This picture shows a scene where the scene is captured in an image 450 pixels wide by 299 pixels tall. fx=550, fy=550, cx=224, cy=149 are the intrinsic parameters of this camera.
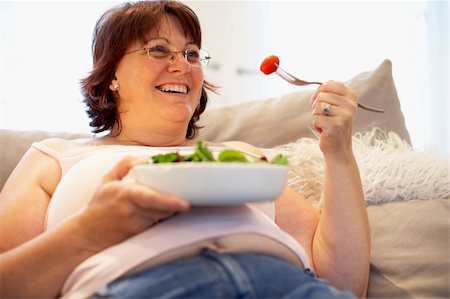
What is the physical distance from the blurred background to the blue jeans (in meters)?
2.21

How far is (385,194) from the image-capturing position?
4.35ft

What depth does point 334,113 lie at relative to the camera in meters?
1.09

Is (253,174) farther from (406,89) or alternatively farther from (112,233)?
(406,89)

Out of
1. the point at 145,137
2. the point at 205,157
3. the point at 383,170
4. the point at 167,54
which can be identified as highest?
the point at 167,54

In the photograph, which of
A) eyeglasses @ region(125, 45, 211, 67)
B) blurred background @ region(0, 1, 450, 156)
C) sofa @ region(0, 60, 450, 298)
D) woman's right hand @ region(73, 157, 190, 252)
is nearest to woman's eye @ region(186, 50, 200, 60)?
eyeglasses @ region(125, 45, 211, 67)

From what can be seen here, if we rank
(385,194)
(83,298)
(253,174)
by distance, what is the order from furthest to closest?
(385,194) → (83,298) → (253,174)

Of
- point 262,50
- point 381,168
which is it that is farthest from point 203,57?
point 262,50

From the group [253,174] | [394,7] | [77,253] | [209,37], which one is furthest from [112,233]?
[394,7]

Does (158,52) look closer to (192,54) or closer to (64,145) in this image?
(192,54)

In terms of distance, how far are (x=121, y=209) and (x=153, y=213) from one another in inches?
1.9

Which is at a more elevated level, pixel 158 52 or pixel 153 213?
pixel 158 52

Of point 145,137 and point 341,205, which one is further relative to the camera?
point 145,137

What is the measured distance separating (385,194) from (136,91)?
66cm

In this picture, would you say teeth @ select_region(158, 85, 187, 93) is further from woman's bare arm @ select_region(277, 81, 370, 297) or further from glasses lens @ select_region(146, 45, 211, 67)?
woman's bare arm @ select_region(277, 81, 370, 297)
